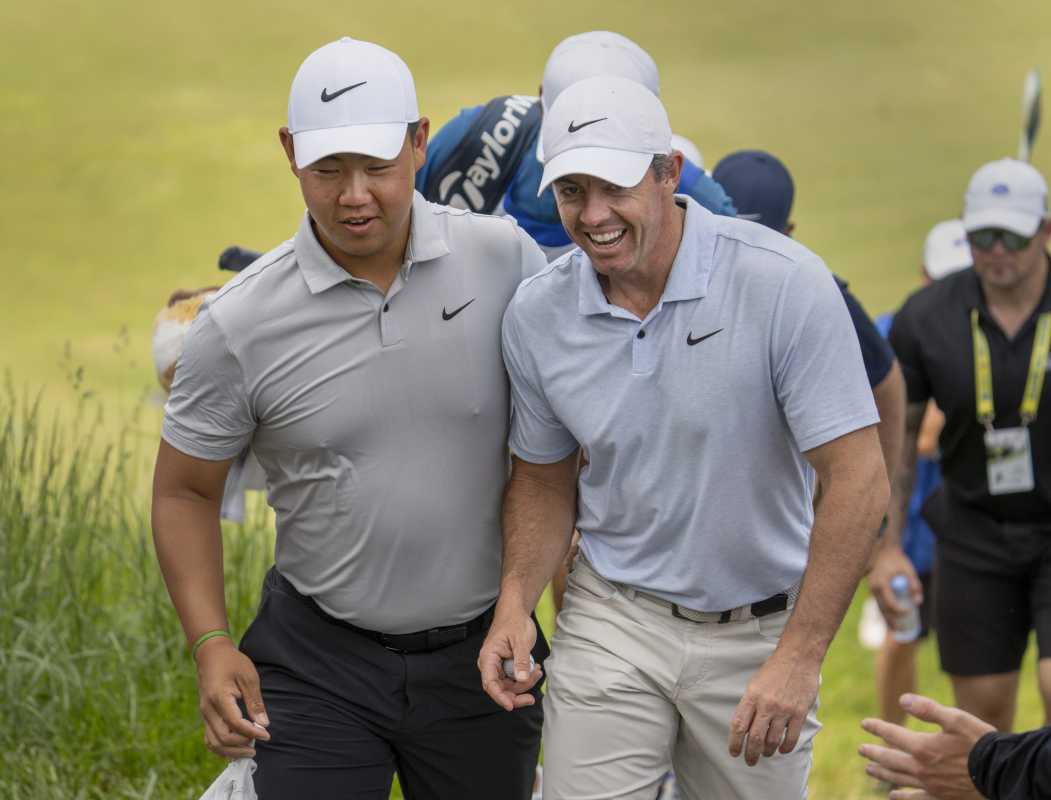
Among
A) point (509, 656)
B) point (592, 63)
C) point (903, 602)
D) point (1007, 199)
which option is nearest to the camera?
point (509, 656)

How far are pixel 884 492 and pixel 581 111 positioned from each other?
3.18 feet

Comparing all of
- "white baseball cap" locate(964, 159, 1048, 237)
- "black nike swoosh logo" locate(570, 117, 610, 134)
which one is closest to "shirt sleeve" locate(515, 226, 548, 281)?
"black nike swoosh logo" locate(570, 117, 610, 134)

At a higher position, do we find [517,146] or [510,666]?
[517,146]

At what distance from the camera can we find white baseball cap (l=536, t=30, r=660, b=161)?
15.3 ft

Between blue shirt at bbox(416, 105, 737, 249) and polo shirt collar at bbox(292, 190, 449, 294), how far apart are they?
2.49 ft

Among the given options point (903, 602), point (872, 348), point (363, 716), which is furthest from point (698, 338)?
point (903, 602)

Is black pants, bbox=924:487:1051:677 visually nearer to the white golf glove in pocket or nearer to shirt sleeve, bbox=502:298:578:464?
shirt sleeve, bbox=502:298:578:464

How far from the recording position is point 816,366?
3.37 meters

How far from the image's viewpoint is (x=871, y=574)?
5.98 metres

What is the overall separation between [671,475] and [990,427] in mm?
2932

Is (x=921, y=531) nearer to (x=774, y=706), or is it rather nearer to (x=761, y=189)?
(x=761, y=189)

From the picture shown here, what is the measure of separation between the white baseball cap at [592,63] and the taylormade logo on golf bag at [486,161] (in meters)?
0.09

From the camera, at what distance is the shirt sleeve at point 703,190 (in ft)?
14.1

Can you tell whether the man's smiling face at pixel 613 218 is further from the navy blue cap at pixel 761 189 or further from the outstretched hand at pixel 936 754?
the navy blue cap at pixel 761 189
